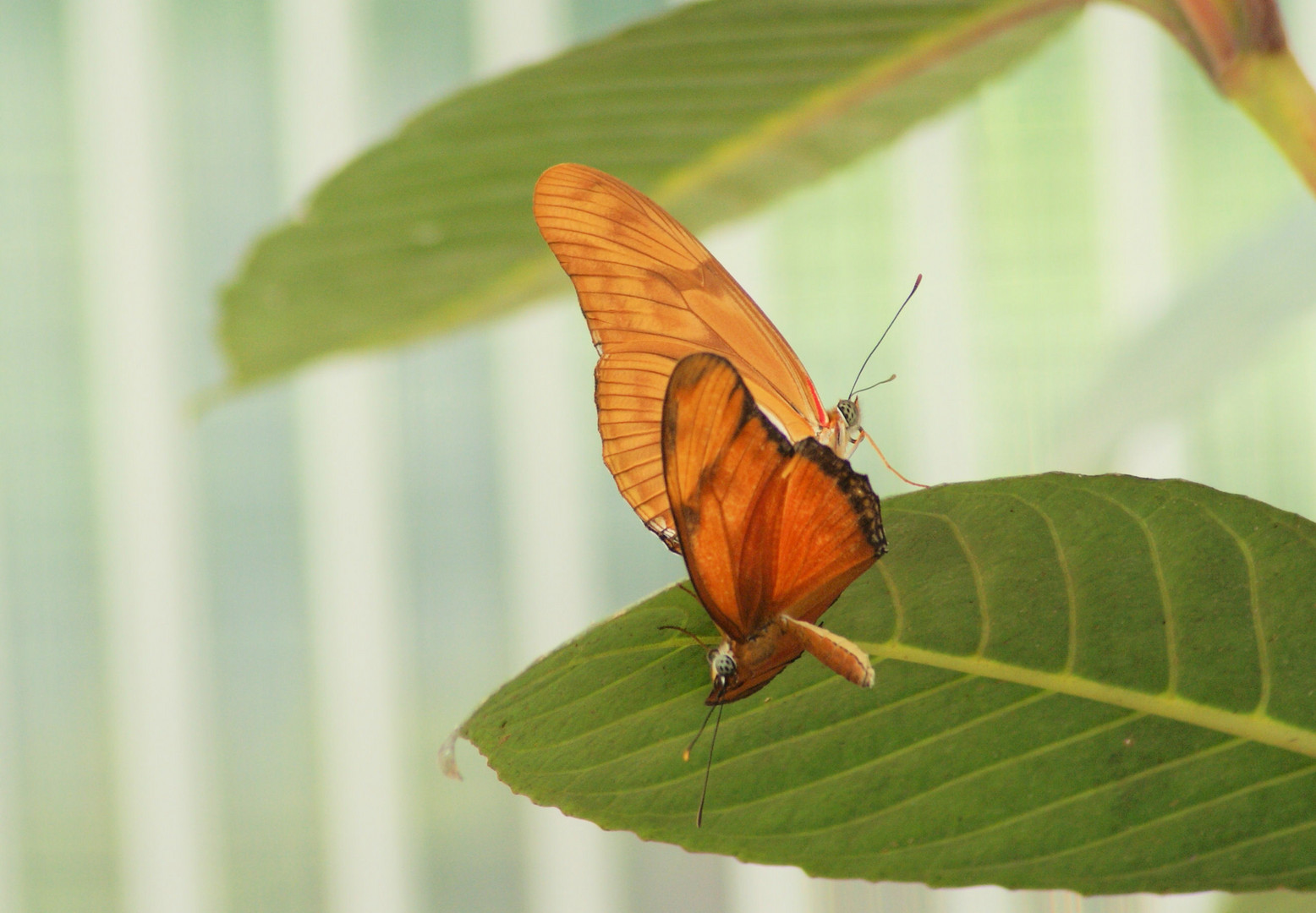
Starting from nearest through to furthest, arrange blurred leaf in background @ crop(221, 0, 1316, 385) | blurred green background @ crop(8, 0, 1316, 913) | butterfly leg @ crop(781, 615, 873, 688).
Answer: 1. butterfly leg @ crop(781, 615, 873, 688)
2. blurred leaf in background @ crop(221, 0, 1316, 385)
3. blurred green background @ crop(8, 0, 1316, 913)

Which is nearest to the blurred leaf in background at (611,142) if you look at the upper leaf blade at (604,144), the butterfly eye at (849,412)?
the upper leaf blade at (604,144)

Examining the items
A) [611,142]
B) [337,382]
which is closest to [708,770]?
[611,142]

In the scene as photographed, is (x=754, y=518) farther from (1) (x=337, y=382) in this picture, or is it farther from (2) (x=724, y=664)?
(1) (x=337, y=382)

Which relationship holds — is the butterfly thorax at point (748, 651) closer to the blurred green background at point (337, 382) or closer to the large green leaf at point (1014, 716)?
the large green leaf at point (1014, 716)

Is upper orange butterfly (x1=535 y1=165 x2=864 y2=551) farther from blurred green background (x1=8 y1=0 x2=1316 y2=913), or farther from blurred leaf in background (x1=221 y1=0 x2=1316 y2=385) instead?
blurred green background (x1=8 y1=0 x2=1316 y2=913)

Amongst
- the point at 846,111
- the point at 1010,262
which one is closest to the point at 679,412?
the point at 846,111

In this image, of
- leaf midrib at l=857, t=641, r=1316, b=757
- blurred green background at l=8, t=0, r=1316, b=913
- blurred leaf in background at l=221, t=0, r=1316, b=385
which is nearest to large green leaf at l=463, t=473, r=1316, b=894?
leaf midrib at l=857, t=641, r=1316, b=757
